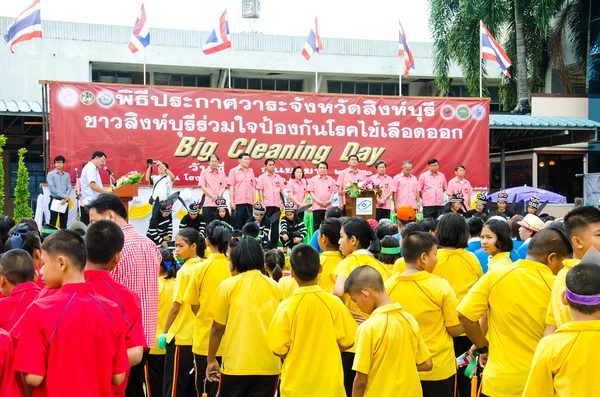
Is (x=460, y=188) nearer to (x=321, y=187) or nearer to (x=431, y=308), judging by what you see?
(x=321, y=187)

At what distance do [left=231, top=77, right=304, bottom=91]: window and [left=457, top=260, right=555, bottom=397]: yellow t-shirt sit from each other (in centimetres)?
2543

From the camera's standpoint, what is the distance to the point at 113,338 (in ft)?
12.7

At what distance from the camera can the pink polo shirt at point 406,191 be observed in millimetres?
16906

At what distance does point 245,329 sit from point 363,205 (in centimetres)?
1030

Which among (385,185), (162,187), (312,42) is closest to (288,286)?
(162,187)

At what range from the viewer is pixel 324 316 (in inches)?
200

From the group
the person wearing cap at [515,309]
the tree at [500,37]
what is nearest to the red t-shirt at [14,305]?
the person wearing cap at [515,309]

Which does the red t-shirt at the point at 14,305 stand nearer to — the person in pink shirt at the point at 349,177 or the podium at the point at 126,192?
the podium at the point at 126,192

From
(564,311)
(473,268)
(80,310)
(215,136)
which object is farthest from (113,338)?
(215,136)

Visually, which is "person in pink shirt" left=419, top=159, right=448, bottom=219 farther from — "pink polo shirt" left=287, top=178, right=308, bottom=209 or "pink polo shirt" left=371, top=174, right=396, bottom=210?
"pink polo shirt" left=287, top=178, right=308, bottom=209

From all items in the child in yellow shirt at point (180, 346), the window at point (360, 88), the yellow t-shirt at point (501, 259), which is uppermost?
the window at point (360, 88)

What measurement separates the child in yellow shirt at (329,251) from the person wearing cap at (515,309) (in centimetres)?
145

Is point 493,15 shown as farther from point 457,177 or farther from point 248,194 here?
point 248,194

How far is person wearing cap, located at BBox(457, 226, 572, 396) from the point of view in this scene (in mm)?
4891
